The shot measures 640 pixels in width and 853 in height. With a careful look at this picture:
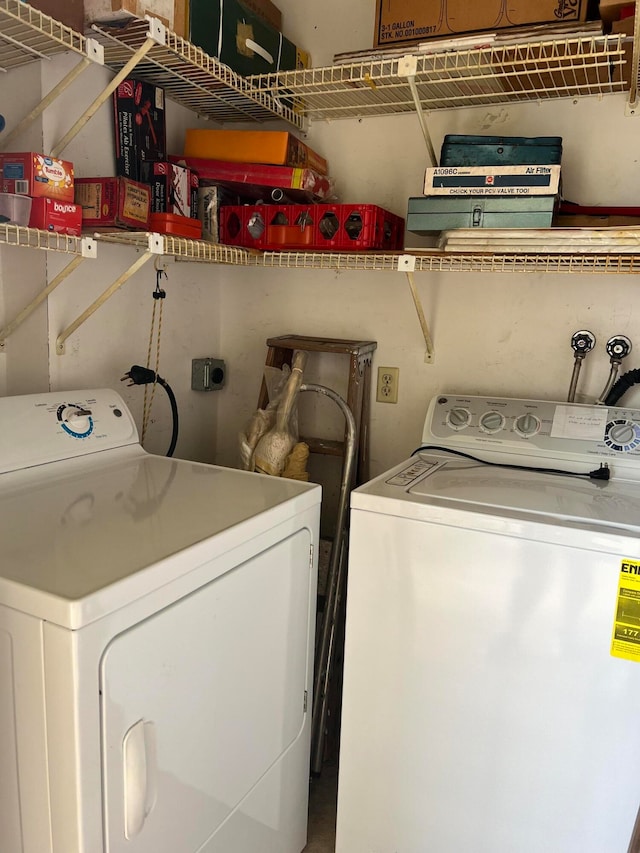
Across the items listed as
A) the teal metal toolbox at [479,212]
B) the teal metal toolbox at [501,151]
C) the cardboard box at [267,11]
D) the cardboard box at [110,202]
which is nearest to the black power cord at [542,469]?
the teal metal toolbox at [479,212]

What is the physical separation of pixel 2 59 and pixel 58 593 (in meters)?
1.31

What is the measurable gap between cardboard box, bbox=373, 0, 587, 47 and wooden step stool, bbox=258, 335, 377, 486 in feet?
2.71

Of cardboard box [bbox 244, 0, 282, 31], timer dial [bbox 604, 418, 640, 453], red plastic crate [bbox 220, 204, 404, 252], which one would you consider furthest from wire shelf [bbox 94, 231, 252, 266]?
timer dial [bbox 604, 418, 640, 453]

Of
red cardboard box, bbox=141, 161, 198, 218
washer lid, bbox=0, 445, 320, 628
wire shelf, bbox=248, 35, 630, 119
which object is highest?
wire shelf, bbox=248, 35, 630, 119

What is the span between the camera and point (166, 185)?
169cm

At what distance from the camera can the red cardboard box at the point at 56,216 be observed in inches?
51.6

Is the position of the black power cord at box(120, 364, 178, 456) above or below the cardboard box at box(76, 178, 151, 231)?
below

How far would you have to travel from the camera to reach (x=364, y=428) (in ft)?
6.82

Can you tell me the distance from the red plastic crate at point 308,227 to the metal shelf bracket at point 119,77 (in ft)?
1.64

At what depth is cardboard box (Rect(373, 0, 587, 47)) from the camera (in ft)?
4.96

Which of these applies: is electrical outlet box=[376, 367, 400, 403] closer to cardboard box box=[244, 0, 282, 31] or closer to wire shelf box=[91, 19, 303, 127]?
wire shelf box=[91, 19, 303, 127]

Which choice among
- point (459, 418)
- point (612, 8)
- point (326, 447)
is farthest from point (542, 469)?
point (612, 8)

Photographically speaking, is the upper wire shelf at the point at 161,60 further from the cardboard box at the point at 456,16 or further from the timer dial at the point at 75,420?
the timer dial at the point at 75,420

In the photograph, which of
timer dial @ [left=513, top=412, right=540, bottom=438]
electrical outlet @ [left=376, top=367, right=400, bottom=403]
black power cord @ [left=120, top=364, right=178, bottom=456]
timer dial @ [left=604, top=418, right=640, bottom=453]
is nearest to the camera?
timer dial @ [left=604, top=418, right=640, bottom=453]
